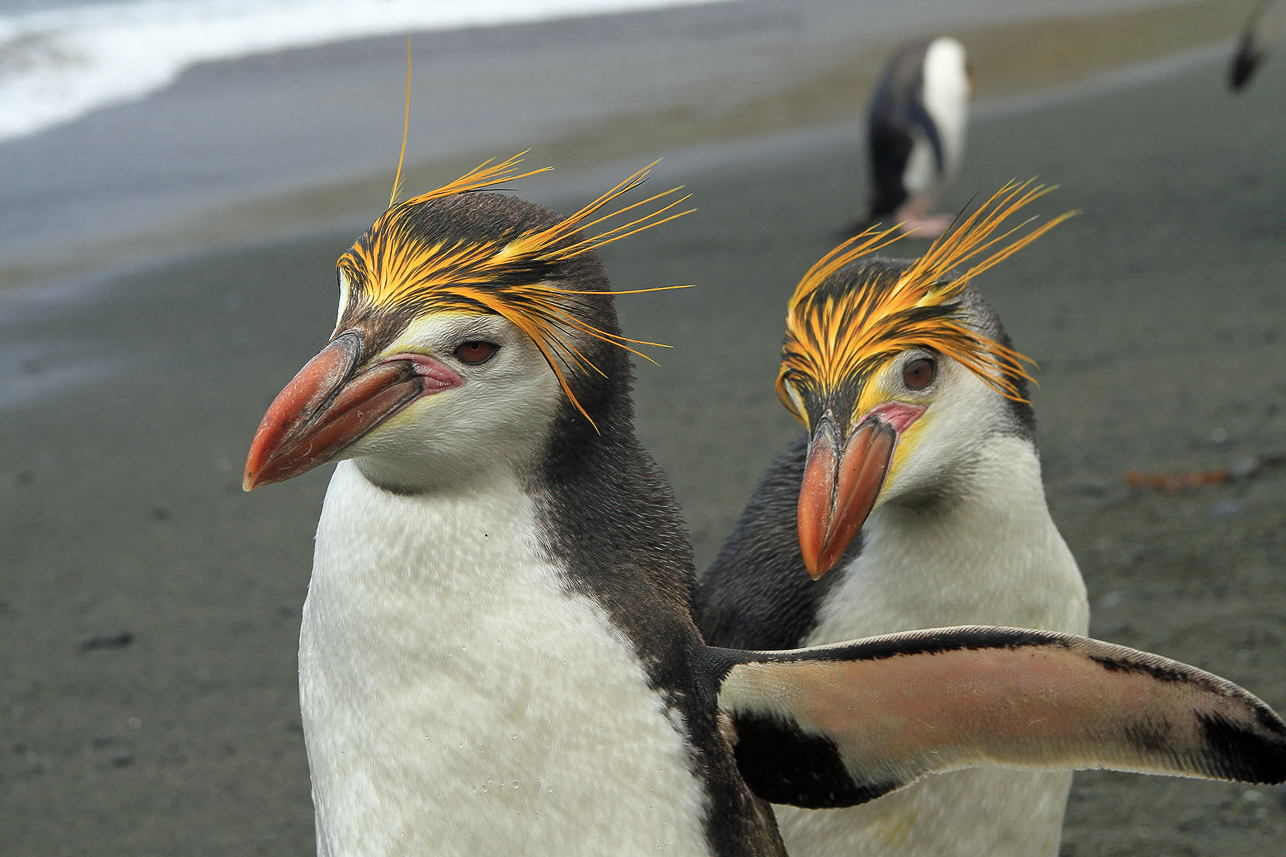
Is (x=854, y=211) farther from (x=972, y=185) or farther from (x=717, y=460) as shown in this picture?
(x=717, y=460)

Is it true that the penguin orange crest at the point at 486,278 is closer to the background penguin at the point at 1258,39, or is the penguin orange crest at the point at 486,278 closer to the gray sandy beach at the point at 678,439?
the gray sandy beach at the point at 678,439

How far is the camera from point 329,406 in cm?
166

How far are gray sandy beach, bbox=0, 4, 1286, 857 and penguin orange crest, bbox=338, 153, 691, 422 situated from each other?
2.07 m

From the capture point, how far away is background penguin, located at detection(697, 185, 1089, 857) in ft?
7.43

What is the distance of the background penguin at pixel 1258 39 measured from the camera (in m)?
7.87

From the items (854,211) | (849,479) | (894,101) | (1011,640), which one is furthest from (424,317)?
(894,101)

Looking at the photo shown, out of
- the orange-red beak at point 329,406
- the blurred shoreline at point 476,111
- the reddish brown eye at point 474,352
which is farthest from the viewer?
the blurred shoreline at point 476,111

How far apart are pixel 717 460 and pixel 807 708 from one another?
344cm

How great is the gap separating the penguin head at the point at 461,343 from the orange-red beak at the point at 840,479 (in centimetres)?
38

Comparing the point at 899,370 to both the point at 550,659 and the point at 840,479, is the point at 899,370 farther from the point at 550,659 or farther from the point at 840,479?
the point at 550,659

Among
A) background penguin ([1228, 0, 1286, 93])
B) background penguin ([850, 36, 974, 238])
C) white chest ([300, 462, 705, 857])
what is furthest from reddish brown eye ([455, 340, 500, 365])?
background penguin ([1228, 0, 1286, 93])

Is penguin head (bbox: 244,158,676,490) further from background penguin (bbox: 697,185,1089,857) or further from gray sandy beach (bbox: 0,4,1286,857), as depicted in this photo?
gray sandy beach (bbox: 0,4,1286,857)

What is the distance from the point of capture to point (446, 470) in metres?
1.82

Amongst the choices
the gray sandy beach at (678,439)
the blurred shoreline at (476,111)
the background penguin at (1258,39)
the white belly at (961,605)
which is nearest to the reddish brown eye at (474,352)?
the white belly at (961,605)
